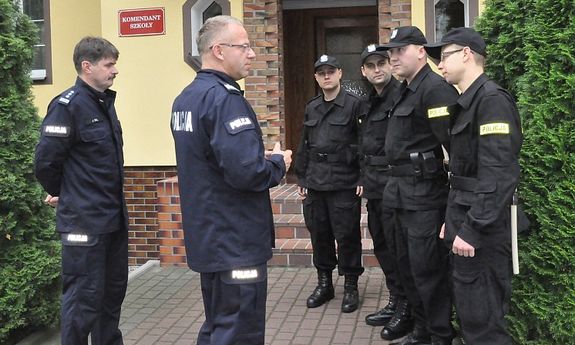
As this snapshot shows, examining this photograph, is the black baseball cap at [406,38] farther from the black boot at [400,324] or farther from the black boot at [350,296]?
the black boot at [350,296]

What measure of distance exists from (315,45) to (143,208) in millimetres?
3073

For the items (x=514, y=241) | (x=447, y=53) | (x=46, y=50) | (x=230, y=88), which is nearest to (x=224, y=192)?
(x=230, y=88)

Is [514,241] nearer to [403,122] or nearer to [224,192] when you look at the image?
[403,122]

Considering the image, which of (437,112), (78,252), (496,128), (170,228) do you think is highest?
(437,112)

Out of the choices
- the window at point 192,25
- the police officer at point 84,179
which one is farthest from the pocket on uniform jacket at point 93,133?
the window at point 192,25

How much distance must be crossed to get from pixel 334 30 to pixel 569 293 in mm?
5862

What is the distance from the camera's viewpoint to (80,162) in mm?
3863

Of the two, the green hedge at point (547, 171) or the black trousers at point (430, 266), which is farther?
the black trousers at point (430, 266)

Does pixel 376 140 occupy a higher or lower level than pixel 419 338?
higher

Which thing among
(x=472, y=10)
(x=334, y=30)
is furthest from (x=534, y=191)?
(x=334, y=30)

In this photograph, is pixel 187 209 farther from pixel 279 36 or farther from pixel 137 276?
pixel 279 36

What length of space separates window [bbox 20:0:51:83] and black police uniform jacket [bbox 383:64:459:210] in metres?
5.84

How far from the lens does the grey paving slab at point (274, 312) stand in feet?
15.6

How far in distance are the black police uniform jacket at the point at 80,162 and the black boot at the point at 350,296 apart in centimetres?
209
